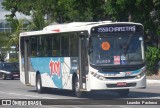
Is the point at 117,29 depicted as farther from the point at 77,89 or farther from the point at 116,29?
the point at 77,89

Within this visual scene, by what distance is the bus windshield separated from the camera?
81.1ft

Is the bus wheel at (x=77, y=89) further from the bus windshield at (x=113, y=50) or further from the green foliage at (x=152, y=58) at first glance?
the green foliage at (x=152, y=58)

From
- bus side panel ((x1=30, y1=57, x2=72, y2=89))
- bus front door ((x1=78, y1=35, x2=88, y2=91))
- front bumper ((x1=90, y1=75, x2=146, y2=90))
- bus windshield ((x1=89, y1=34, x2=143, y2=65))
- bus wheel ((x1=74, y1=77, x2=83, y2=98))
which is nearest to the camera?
front bumper ((x1=90, y1=75, x2=146, y2=90))

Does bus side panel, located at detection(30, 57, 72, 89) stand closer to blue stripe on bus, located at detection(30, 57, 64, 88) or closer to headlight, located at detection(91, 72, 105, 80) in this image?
blue stripe on bus, located at detection(30, 57, 64, 88)

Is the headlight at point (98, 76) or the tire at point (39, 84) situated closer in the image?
the headlight at point (98, 76)

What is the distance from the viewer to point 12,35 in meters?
70.8

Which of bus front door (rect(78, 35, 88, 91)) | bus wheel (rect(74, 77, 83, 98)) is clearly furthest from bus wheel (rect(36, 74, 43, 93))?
bus front door (rect(78, 35, 88, 91))

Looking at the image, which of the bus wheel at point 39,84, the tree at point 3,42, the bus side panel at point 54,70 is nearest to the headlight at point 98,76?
the bus side panel at point 54,70

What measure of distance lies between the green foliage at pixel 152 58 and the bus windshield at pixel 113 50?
19.1 meters

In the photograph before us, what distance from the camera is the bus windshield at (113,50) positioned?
2472cm

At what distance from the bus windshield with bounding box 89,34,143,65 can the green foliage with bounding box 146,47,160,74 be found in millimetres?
19110

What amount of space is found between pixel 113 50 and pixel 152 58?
19.9m

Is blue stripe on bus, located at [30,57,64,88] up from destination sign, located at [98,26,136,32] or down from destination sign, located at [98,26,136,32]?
down

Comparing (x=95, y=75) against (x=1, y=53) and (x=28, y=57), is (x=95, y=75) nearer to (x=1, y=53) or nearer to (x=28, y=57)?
(x=28, y=57)
